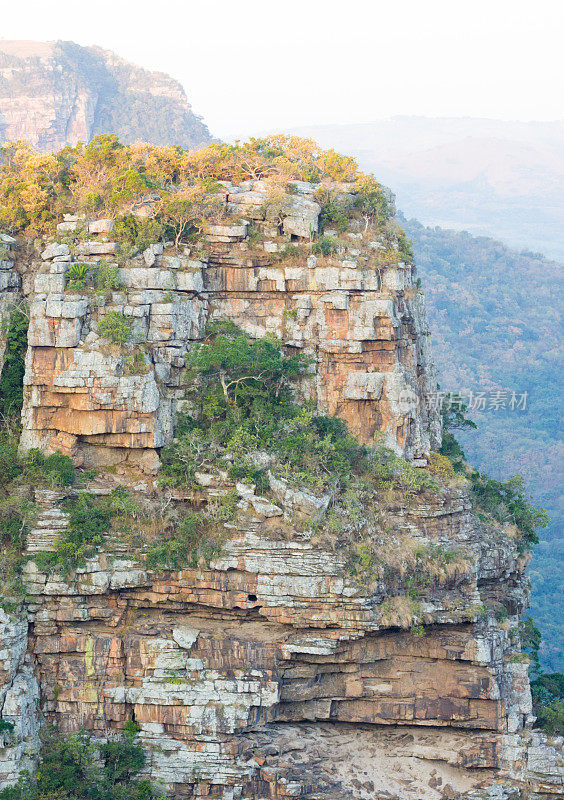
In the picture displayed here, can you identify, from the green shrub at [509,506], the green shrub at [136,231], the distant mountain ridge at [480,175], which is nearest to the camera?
the green shrub at [136,231]

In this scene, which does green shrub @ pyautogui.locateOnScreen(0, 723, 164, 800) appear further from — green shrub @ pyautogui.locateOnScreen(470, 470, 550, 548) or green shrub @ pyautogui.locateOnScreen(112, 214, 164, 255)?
green shrub @ pyautogui.locateOnScreen(470, 470, 550, 548)

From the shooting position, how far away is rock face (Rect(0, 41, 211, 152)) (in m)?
86.6

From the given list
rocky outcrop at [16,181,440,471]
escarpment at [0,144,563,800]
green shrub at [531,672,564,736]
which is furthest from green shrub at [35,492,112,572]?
green shrub at [531,672,564,736]

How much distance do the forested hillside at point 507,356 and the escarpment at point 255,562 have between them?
1213 inches

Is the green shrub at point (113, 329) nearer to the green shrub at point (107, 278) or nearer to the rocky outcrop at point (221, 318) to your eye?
the rocky outcrop at point (221, 318)

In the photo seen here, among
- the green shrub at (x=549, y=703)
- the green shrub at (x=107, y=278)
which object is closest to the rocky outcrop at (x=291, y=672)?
the green shrub at (x=549, y=703)

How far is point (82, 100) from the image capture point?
293ft

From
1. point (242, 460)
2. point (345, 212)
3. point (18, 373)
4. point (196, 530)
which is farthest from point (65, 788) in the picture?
point (345, 212)

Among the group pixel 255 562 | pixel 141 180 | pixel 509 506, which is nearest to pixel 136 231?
pixel 141 180

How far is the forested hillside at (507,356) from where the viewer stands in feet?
224

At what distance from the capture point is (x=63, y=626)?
24188mm

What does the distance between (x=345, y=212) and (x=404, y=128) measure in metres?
161

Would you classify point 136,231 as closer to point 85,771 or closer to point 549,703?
point 85,771

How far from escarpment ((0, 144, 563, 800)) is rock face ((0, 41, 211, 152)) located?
60.5 m
